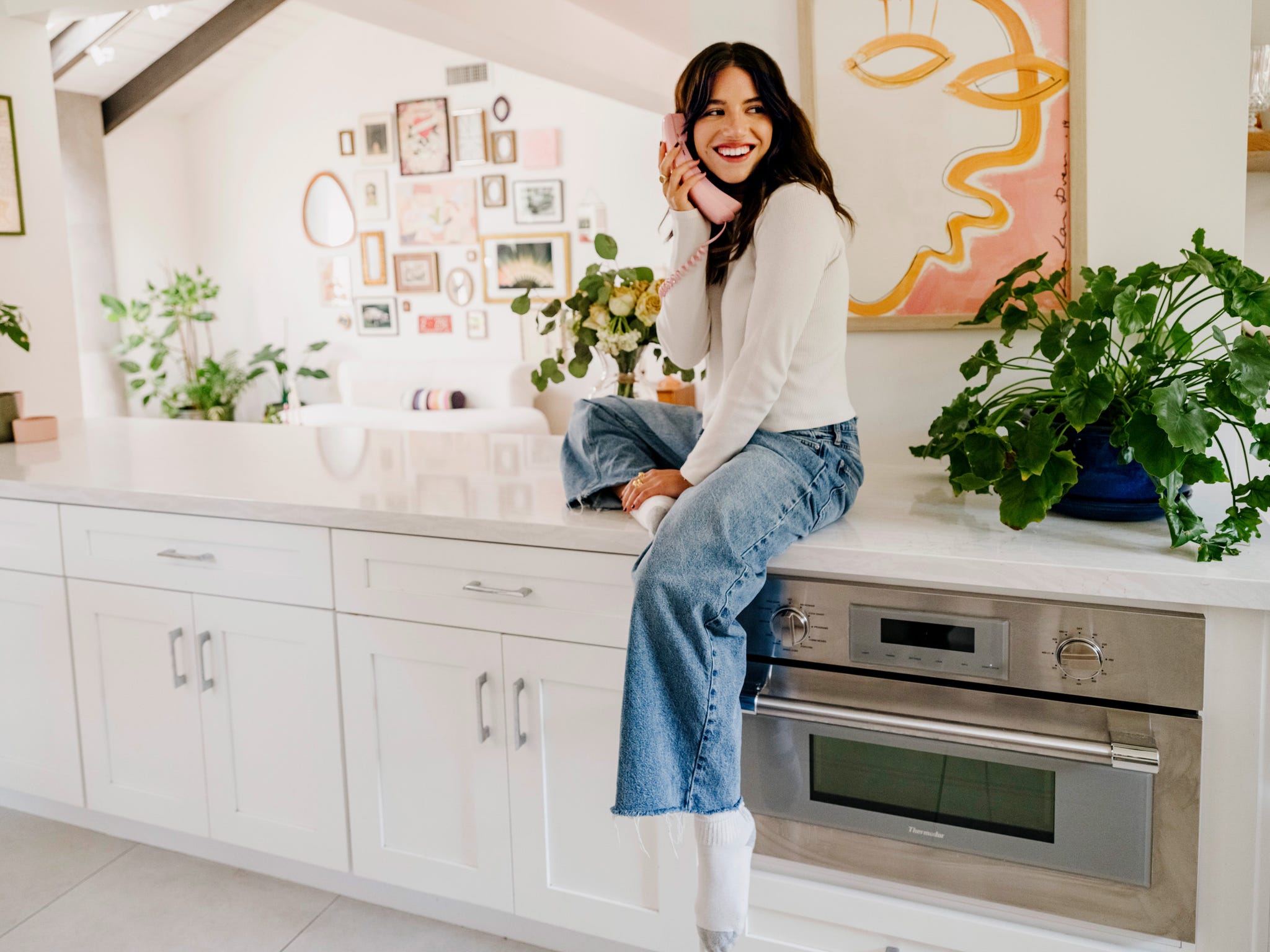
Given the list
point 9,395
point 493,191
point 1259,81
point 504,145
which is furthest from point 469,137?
point 1259,81

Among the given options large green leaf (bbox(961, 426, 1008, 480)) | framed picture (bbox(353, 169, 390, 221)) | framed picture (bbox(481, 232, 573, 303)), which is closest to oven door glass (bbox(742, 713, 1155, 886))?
large green leaf (bbox(961, 426, 1008, 480))

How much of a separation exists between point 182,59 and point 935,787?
24.5 ft

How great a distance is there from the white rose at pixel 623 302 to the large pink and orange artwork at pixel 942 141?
17.0 inches

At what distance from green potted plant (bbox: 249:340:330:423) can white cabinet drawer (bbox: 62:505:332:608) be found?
5.37 metres

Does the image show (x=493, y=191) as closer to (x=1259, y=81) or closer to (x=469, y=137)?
(x=469, y=137)

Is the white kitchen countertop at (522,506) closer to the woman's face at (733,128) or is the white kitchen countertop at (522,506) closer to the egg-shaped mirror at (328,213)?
the woman's face at (733,128)

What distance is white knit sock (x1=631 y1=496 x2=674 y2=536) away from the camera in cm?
140

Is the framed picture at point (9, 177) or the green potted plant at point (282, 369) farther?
the green potted plant at point (282, 369)

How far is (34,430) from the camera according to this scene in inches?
97.3

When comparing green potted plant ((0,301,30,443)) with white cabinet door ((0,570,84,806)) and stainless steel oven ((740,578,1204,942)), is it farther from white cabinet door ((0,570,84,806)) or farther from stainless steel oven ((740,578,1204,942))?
stainless steel oven ((740,578,1204,942))

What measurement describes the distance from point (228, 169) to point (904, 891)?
25.2 feet

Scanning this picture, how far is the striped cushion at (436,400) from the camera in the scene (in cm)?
663

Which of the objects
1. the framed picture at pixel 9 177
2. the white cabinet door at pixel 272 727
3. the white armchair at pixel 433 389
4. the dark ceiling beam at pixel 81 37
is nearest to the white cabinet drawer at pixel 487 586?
the white cabinet door at pixel 272 727

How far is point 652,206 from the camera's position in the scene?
21.1 feet
